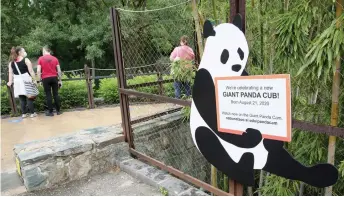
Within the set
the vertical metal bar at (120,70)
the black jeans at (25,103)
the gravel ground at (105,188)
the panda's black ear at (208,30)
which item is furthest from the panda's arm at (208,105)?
the black jeans at (25,103)

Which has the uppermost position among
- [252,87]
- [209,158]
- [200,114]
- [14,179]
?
[252,87]

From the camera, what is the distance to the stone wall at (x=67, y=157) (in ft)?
9.97

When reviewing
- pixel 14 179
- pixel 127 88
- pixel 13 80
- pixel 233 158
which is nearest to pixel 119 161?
pixel 127 88

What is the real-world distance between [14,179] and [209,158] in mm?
2399

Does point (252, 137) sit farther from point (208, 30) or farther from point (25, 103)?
point (25, 103)

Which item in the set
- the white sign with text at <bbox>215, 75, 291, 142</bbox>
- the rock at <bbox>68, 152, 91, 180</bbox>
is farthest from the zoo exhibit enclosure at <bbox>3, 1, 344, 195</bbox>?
the rock at <bbox>68, 152, 91, 180</bbox>

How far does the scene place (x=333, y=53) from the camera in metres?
1.48

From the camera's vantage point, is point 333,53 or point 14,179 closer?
point 333,53

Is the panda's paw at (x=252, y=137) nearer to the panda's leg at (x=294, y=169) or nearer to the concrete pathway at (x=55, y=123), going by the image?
the panda's leg at (x=294, y=169)

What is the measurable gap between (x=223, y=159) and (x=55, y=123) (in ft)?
14.2

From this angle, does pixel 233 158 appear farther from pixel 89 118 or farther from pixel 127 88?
pixel 89 118

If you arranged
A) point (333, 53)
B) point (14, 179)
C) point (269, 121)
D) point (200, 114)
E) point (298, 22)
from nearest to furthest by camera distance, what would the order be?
point (333, 53), point (298, 22), point (269, 121), point (200, 114), point (14, 179)

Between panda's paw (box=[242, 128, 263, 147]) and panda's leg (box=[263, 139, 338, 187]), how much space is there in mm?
53

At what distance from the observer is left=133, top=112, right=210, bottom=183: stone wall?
387cm
